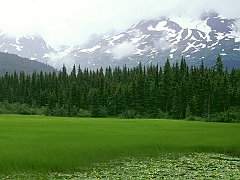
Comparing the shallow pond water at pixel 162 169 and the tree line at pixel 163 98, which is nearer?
the shallow pond water at pixel 162 169

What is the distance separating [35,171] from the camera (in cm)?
2398

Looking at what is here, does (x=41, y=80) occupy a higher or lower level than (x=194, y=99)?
higher

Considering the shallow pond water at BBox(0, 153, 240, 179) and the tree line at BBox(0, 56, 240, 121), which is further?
Result: the tree line at BBox(0, 56, 240, 121)

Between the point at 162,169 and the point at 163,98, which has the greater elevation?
the point at 163,98

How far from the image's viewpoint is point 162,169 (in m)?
25.5

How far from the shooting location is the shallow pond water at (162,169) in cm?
2298

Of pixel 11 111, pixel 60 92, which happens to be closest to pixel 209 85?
pixel 60 92

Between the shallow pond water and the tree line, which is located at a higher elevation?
the tree line

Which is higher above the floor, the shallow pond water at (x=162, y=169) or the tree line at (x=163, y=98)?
the tree line at (x=163, y=98)

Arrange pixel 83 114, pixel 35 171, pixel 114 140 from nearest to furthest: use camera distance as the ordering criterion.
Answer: pixel 35 171 → pixel 114 140 → pixel 83 114

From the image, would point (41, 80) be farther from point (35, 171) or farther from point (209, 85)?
point (35, 171)

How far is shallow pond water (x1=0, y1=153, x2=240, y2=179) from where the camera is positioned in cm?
2298

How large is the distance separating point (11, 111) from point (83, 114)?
92.0 feet

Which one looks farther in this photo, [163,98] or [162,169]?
[163,98]
